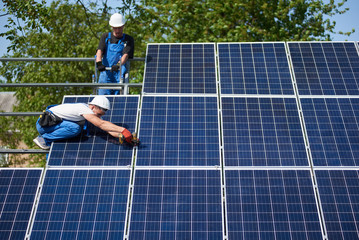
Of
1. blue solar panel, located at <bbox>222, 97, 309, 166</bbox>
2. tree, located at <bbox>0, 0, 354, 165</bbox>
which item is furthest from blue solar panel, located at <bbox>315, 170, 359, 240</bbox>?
tree, located at <bbox>0, 0, 354, 165</bbox>

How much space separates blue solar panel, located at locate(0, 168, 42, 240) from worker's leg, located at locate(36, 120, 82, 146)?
815mm

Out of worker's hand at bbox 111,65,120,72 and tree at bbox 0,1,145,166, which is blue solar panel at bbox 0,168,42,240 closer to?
worker's hand at bbox 111,65,120,72

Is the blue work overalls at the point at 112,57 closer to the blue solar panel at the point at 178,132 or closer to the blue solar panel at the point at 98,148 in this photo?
the blue solar panel at the point at 178,132

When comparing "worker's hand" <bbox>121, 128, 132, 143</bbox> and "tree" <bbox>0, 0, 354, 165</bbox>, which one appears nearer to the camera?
"worker's hand" <bbox>121, 128, 132, 143</bbox>

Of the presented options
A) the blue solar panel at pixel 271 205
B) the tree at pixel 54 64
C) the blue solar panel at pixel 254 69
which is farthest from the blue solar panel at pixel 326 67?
the tree at pixel 54 64

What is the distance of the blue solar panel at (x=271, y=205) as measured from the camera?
26.5 feet

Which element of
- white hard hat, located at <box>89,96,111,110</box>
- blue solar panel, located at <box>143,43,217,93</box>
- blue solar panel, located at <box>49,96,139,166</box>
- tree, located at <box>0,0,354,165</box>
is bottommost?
blue solar panel, located at <box>49,96,139,166</box>

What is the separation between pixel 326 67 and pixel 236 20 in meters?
12.8

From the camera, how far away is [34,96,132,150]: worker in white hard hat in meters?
9.20

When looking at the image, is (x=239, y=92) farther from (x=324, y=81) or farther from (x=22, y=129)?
(x=22, y=129)

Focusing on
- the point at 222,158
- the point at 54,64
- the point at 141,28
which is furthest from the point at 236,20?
the point at 222,158

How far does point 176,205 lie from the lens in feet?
27.6

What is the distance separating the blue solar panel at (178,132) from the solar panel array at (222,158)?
2 cm

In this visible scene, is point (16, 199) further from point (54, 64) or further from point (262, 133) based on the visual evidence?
point (54, 64)
